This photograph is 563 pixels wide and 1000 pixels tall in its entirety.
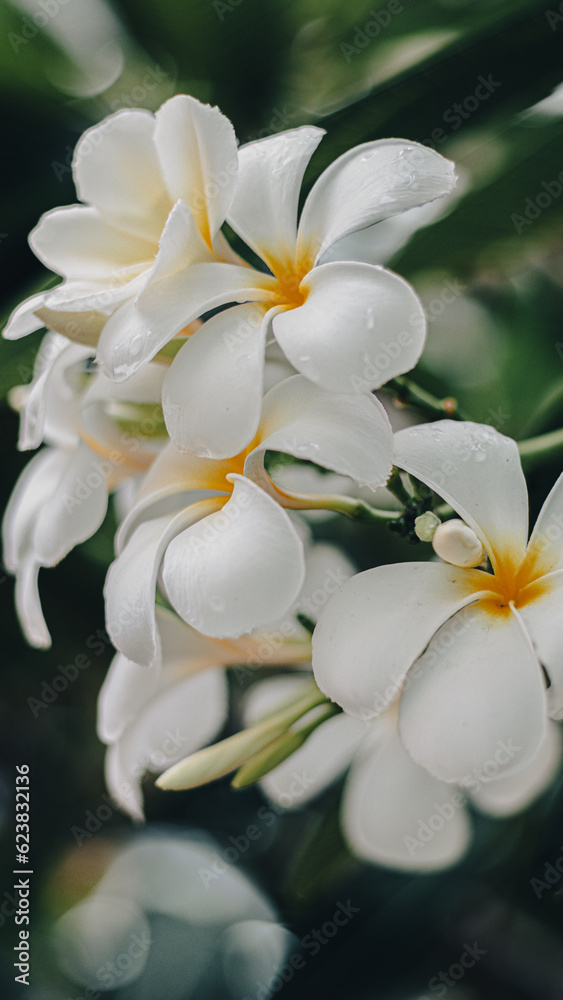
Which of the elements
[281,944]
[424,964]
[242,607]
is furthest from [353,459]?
[281,944]

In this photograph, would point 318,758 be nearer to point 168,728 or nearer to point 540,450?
point 168,728

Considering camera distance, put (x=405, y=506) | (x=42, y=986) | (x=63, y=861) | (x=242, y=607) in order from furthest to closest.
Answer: (x=63, y=861), (x=42, y=986), (x=405, y=506), (x=242, y=607)

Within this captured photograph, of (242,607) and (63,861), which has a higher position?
(242,607)

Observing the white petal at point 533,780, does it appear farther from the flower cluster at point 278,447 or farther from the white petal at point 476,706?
the white petal at point 476,706

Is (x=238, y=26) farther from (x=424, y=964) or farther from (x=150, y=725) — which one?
(x=424, y=964)

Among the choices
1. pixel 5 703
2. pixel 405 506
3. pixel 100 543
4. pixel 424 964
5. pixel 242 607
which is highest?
pixel 242 607

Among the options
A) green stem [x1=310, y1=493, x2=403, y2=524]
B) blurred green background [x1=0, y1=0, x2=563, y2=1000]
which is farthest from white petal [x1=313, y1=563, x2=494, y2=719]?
blurred green background [x1=0, y1=0, x2=563, y2=1000]

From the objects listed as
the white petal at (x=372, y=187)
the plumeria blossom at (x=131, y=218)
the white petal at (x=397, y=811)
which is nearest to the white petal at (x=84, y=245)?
the plumeria blossom at (x=131, y=218)
